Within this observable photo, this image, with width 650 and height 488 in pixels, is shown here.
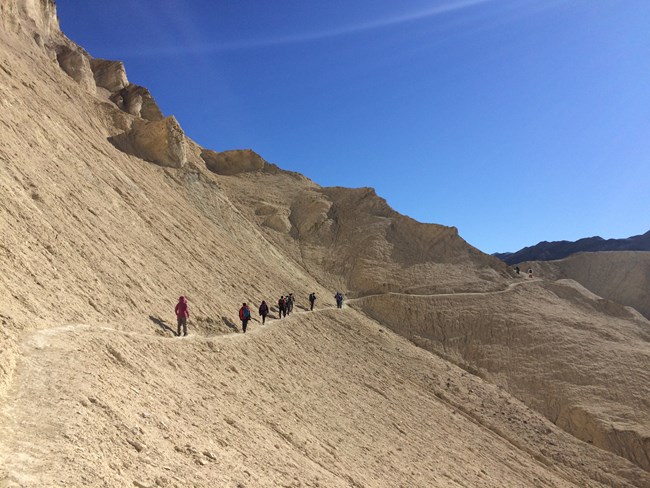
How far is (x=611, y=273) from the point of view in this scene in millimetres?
50281

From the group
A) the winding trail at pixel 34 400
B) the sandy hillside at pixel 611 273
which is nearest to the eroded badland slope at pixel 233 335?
the winding trail at pixel 34 400

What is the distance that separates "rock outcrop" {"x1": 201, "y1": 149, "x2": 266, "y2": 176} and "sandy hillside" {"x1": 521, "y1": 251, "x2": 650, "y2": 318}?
96.5 ft

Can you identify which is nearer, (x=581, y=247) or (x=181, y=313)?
(x=181, y=313)

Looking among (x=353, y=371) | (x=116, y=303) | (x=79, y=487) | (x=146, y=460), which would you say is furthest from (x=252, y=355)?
(x=79, y=487)

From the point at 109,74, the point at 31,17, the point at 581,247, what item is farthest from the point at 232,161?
the point at 581,247

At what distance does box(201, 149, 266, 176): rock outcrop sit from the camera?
45.4m

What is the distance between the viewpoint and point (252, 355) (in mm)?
14516

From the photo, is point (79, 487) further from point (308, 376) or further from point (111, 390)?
point (308, 376)

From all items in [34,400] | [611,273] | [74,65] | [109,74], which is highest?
[109,74]

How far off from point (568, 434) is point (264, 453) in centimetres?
1876

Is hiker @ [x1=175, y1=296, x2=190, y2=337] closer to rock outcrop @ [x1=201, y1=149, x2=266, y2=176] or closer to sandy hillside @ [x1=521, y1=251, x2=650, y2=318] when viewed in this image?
rock outcrop @ [x1=201, y1=149, x2=266, y2=176]

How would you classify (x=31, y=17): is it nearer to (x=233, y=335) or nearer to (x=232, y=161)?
(x=232, y=161)

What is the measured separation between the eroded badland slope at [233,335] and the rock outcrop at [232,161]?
3.94 metres

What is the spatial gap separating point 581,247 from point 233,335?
3376 inches
